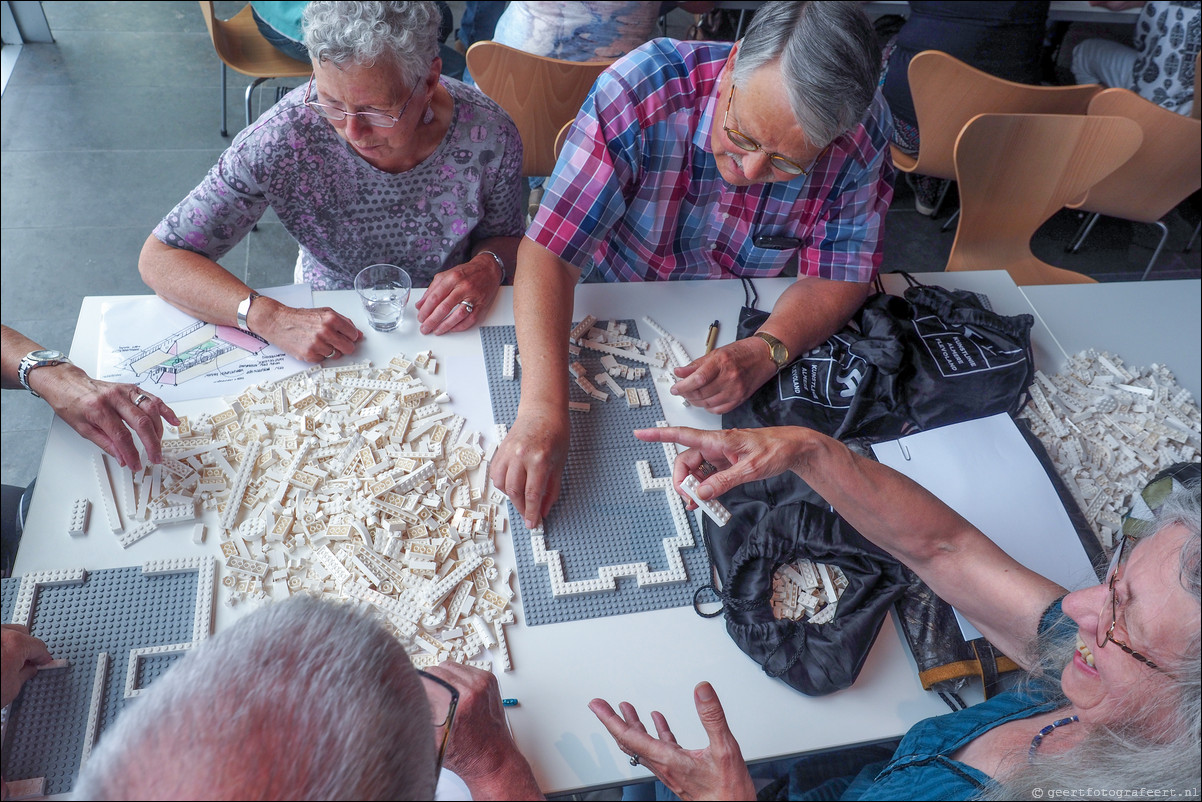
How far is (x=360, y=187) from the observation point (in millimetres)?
1930

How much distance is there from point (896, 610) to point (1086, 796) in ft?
1.50

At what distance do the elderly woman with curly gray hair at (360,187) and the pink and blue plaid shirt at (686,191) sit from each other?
259 mm

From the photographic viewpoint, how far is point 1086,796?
1.17 m

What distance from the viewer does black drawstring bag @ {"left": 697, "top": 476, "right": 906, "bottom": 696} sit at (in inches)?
55.6

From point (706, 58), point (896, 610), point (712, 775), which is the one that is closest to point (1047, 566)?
point (896, 610)

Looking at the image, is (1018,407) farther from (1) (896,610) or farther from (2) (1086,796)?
(2) (1086,796)

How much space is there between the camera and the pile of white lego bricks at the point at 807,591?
152 centimetres

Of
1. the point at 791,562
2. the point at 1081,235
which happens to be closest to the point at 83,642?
the point at 791,562

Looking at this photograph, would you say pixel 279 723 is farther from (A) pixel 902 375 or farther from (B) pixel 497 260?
(A) pixel 902 375

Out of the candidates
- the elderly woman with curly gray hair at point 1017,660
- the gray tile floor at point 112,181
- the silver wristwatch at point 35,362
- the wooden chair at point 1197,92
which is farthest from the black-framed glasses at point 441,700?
the wooden chair at point 1197,92

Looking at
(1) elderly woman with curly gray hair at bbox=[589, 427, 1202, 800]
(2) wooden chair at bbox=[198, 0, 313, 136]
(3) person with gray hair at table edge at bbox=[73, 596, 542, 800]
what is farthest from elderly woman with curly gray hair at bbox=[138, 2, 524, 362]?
(2) wooden chair at bbox=[198, 0, 313, 136]

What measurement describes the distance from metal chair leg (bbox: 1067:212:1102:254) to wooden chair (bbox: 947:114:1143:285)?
57.0 inches

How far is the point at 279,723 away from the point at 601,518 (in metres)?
0.86

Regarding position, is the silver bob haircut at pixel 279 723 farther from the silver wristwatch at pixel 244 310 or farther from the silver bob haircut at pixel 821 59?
the silver bob haircut at pixel 821 59
